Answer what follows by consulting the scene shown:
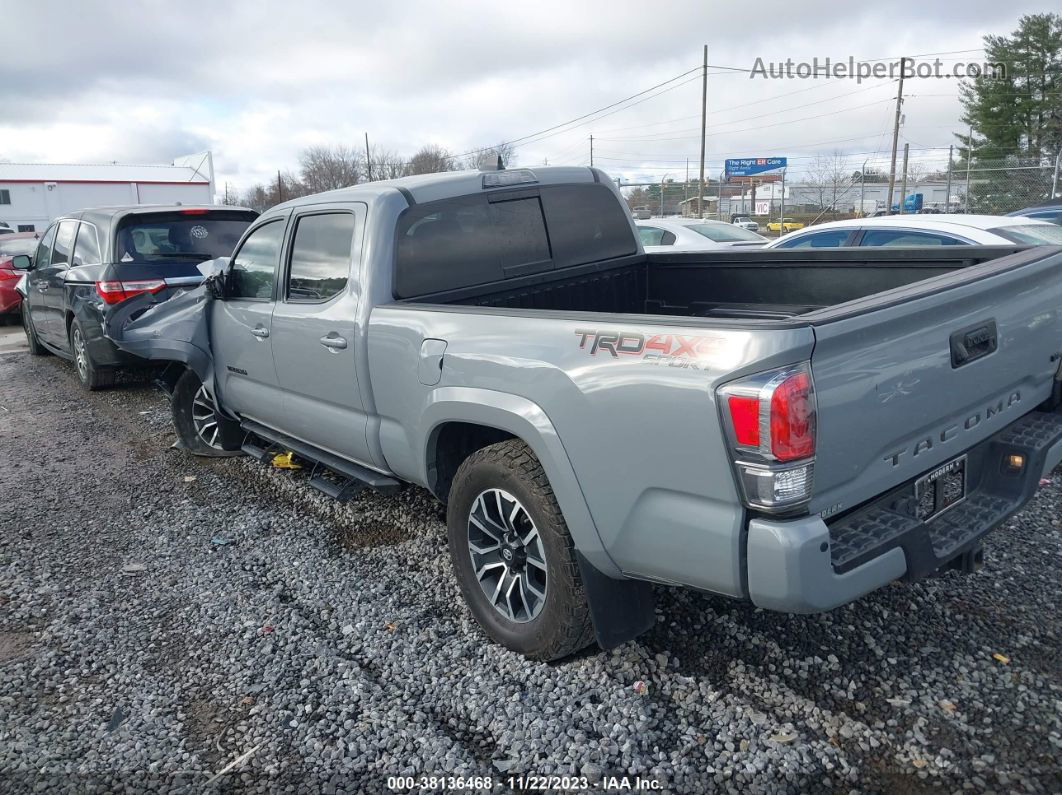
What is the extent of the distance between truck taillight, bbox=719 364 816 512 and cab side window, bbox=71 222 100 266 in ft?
24.2

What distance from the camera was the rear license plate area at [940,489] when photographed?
2846 millimetres

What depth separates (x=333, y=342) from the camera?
402 centimetres

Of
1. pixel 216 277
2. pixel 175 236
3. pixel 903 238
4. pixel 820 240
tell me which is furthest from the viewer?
pixel 820 240

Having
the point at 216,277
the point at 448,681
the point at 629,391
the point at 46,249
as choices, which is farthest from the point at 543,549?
the point at 46,249

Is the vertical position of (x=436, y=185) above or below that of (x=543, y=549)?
above

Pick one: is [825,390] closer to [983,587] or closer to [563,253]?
[983,587]

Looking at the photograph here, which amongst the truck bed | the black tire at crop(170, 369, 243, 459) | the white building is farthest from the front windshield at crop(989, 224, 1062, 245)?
the white building

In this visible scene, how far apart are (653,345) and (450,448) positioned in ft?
4.64

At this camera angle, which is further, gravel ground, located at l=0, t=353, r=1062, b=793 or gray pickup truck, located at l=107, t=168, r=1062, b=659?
gravel ground, located at l=0, t=353, r=1062, b=793

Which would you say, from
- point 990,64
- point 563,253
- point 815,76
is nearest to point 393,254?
point 563,253

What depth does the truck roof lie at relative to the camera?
13.1ft

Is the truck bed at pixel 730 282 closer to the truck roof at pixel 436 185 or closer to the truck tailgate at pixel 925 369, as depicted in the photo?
the truck roof at pixel 436 185

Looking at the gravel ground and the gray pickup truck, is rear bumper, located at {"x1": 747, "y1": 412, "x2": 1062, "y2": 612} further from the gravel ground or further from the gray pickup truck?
the gravel ground

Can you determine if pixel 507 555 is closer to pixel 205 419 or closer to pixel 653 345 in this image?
pixel 653 345
